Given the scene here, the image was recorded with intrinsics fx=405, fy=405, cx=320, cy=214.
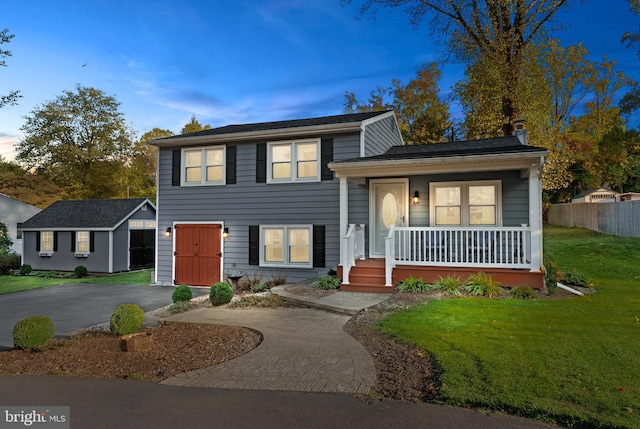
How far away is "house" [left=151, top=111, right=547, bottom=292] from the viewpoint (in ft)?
31.5

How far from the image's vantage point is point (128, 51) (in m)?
16.5

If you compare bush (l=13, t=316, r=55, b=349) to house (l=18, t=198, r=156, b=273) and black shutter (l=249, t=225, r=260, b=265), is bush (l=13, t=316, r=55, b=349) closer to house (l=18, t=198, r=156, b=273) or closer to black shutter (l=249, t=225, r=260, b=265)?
black shutter (l=249, t=225, r=260, b=265)

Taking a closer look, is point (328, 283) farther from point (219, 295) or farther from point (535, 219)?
point (535, 219)

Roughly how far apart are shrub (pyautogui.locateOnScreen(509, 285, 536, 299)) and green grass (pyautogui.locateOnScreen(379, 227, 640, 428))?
518mm

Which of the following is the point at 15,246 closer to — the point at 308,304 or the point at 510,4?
the point at 308,304

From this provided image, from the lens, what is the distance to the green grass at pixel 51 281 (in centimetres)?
1547

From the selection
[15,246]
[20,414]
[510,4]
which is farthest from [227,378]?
[15,246]

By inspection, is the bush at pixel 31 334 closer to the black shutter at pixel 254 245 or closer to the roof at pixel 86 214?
the black shutter at pixel 254 245

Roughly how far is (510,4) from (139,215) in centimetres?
1956

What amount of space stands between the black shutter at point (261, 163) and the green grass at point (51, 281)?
22.8ft

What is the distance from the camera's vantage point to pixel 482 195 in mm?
10797

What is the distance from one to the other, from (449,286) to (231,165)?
25.7ft

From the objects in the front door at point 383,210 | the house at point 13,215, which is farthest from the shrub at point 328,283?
the house at point 13,215

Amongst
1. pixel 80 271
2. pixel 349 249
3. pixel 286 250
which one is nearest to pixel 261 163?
pixel 286 250
